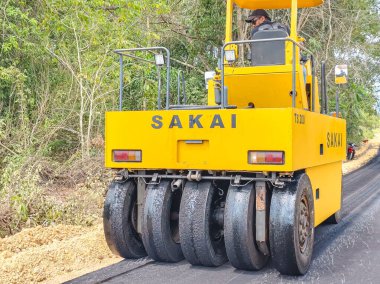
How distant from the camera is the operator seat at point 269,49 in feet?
20.8

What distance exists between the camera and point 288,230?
4.85 metres

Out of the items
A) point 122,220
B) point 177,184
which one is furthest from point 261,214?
point 122,220

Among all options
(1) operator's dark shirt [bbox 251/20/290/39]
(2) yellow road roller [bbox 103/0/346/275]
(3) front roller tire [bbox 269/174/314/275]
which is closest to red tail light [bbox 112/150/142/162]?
(2) yellow road roller [bbox 103/0/346/275]

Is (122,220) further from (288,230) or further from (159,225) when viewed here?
(288,230)

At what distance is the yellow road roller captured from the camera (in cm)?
491

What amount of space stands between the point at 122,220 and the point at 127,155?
667mm

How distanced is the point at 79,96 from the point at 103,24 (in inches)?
63.9

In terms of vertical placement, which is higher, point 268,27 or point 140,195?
point 268,27

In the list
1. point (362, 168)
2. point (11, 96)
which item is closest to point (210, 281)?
point (11, 96)

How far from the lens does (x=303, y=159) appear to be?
16.9 ft

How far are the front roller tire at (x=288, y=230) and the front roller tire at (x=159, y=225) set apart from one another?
3.44 ft

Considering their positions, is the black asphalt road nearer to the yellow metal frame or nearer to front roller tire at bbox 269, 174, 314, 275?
front roller tire at bbox 269, 174, 314, 275

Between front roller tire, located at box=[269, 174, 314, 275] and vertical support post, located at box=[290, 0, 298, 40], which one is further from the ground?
vertical support post, located at box=[290, 0, 298, 40]

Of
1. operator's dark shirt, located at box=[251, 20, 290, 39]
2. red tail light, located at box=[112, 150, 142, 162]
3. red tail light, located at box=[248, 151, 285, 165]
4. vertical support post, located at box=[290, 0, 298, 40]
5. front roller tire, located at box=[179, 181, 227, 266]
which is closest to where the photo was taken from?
red tail light, located at box=[248, 151, 285, 165]
